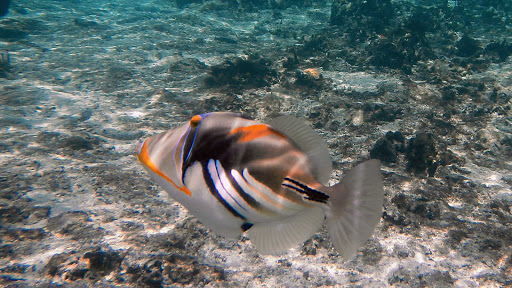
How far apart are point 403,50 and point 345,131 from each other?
5.64 metres

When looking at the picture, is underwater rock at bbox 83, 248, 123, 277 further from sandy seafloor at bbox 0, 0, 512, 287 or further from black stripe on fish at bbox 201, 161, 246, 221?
black stripe on fish at bbox 201, 161, 246, 221

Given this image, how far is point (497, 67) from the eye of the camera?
902 centimetres

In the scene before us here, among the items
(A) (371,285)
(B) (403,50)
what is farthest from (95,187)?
(B) (403,50)

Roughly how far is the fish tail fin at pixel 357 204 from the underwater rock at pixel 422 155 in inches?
167

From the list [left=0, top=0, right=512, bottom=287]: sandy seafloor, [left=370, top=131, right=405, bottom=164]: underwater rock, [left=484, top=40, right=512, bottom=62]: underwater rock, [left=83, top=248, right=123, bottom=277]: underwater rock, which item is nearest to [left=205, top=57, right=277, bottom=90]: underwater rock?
[left=0, top=0, right=512, bottom=287]: sandy seafloor

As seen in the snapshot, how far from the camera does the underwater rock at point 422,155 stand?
4.49m

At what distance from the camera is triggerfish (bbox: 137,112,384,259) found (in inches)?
35.3

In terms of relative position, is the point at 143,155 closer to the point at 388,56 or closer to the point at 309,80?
the point at 309,80

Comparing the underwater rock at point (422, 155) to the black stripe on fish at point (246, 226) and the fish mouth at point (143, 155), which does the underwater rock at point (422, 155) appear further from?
the fish mouth at point (143, 155)

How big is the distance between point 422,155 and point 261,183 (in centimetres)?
462

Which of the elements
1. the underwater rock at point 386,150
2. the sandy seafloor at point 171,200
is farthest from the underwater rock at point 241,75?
the underwater rock at point 386,150

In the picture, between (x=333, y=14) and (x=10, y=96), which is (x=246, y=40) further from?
(x=10, y=96)

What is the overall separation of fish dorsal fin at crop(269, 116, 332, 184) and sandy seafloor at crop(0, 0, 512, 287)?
224cm

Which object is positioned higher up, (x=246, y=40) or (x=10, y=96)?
(x=246, y=40)
